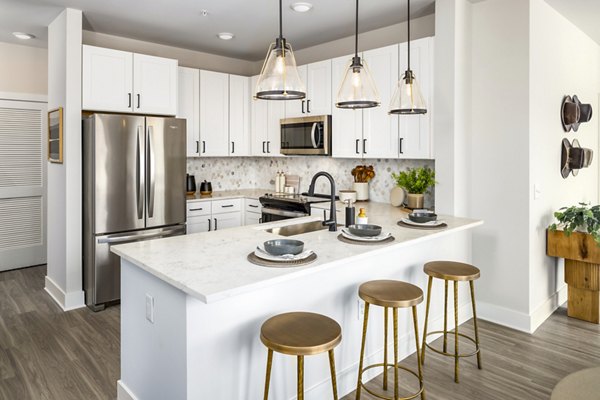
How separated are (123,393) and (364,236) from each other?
1629mm

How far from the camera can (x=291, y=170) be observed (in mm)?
A: 5582

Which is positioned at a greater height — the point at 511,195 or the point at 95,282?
the point at 511,195

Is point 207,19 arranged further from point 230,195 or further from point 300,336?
point 300,336

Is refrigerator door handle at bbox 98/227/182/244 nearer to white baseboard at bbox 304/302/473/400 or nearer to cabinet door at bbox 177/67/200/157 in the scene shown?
cabinet door at bbox 177/67/200/157

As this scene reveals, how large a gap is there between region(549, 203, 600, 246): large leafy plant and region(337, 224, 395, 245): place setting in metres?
1.97

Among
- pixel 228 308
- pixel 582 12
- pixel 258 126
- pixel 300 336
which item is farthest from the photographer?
pixel 258 126

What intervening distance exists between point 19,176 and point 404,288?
16.8 feet

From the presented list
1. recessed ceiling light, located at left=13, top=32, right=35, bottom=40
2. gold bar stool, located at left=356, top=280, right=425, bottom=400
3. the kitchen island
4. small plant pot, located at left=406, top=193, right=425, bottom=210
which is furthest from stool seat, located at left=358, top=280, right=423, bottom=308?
recessed ceiling light, located at left=13, top=32, right=35, bottom=40

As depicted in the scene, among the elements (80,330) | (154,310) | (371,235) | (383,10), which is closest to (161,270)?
(154,310)

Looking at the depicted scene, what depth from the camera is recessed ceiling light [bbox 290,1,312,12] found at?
363 cm

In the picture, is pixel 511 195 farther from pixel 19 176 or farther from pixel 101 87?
pixel 19 176

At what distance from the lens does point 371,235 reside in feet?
8.25

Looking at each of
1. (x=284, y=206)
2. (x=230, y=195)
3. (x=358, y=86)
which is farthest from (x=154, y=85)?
(x=358, y=86)

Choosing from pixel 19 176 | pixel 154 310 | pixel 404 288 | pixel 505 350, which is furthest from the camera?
pixel 19 176
